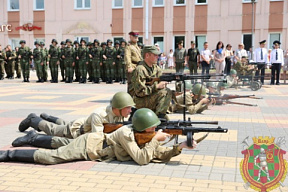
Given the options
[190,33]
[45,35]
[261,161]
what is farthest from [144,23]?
[261,161]

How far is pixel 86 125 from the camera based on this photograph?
18.7ft

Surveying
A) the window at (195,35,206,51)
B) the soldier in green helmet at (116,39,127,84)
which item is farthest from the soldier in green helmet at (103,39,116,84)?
the window at (195,35,206,51)

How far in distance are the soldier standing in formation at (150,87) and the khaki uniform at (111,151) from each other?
1.79 metres

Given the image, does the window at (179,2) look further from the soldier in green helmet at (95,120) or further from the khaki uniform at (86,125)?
the khaki uniform at (86,125)

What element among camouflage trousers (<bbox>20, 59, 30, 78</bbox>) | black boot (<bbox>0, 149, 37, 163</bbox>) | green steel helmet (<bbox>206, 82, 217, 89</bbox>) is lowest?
black boot (<bbox>0, 149, 37, 163</bbox>)

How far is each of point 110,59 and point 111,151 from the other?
1473cm

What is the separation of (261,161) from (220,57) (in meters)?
13.8

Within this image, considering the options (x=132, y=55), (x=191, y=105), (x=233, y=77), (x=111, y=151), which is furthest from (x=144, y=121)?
(x=233, y=77)

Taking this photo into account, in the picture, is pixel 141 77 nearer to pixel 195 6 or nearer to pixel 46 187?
pixel 46 187

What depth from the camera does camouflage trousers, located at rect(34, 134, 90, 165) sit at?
16.6ft

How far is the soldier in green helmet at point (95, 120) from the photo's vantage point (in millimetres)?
5332

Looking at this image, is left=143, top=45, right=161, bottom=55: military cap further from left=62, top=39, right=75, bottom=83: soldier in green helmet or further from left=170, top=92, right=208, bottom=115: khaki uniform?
left=62, top=39, right=75, bottom=83: soldier in green helmet

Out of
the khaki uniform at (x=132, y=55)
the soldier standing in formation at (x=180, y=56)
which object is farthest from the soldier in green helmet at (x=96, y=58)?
the khaki uniform at (x=132, y=55)

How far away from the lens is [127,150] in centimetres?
497
